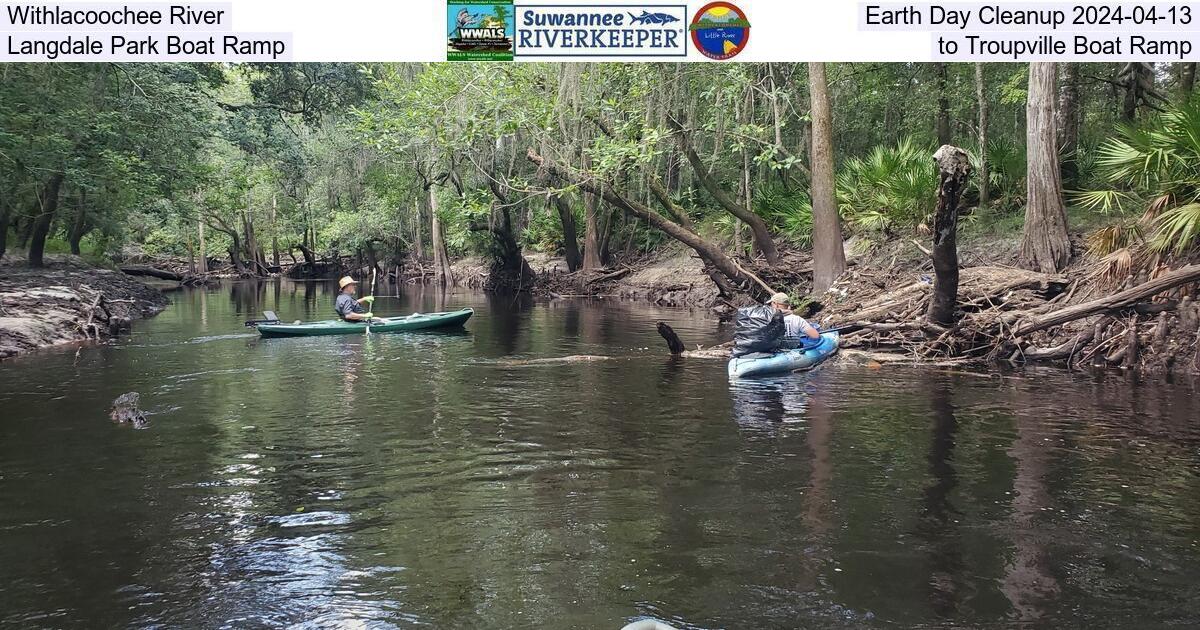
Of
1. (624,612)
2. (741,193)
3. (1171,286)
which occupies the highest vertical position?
(741,193)

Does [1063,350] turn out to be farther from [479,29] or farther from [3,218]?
[3,218]

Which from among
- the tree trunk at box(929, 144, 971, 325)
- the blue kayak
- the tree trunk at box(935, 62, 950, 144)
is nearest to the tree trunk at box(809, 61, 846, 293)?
the tree trunk at box(935, 62, 950, 144)

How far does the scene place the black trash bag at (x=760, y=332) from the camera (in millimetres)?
13570

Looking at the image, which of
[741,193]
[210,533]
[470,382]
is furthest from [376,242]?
A: [210,533]

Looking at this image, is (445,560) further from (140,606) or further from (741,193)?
(741,193)

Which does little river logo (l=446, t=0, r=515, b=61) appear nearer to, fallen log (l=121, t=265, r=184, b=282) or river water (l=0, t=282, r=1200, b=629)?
river water (l=0, t=282, r=1200, b=629)

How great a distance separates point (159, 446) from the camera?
9.43 meters

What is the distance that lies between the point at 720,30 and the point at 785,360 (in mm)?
5053

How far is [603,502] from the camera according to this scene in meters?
7.39

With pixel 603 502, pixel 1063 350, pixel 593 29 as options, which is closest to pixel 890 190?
pixel 1063 350

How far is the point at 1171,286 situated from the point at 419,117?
14525mm

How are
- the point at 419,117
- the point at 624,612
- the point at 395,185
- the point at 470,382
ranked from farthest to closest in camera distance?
the point at 395,185 < the point at 419,117 < the point at 470,382 < the point at 624,612

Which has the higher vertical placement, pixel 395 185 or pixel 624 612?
pixel 395 185

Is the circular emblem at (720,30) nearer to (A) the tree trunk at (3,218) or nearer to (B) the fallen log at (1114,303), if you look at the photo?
(B) the fallen log at (1114,303)
